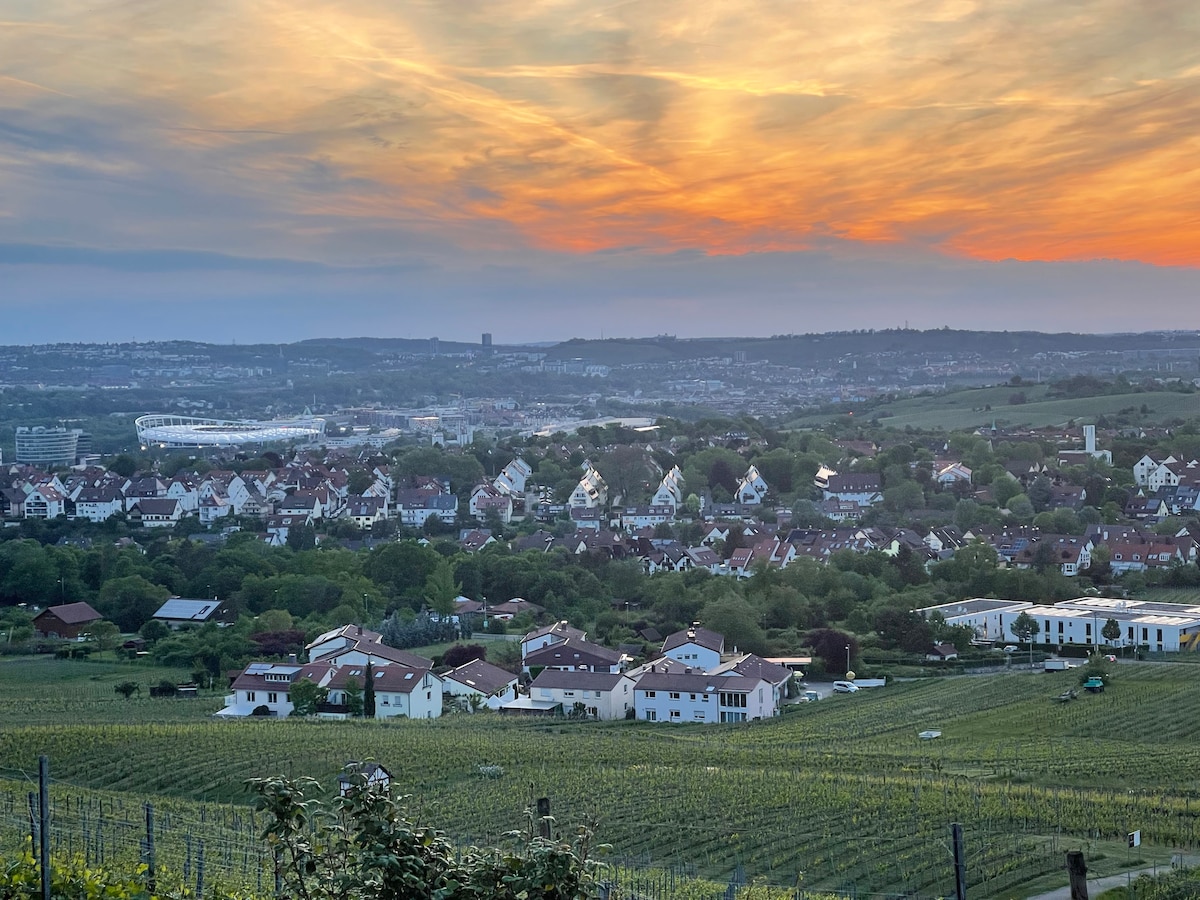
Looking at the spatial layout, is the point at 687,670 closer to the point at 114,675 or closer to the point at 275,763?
the point at 275,763

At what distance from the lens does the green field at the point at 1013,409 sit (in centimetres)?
7038

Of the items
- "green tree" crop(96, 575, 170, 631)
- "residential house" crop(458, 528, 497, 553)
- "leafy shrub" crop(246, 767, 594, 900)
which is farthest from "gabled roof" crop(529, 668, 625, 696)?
"leafy shrub" crop(246, 767, 594, 900)

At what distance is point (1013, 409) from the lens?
7794 cm

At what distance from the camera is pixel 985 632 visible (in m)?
27.9

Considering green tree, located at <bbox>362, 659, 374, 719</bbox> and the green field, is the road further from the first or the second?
the green field

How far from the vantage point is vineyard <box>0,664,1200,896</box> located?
36.9ft

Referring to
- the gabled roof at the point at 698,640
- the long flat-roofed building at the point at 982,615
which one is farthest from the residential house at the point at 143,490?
the long flat-roofed building at the point at 982,615

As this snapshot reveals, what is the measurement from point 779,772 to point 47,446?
70971mm

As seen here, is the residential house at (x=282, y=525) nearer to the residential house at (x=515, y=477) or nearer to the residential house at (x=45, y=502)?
the residential house at (x=45, y=502)

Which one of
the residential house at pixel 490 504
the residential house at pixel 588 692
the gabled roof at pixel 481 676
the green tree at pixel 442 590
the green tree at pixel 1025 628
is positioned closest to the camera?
the residential house at pixel 588 692

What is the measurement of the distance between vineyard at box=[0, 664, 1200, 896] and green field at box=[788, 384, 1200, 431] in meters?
50.9

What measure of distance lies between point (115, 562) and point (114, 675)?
29.1 ft

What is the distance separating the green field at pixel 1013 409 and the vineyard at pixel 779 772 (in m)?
50.9

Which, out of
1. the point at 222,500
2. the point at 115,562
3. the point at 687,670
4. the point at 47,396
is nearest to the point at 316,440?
the point at 222,500
